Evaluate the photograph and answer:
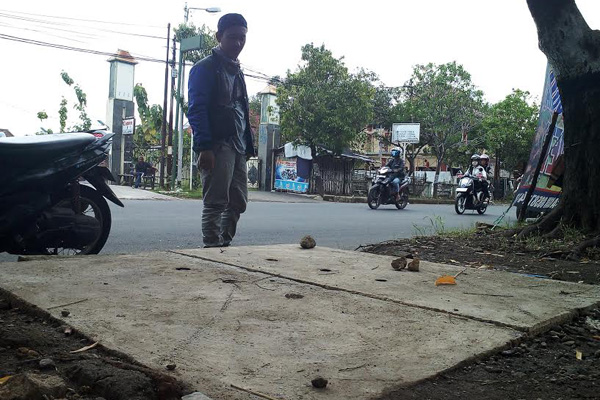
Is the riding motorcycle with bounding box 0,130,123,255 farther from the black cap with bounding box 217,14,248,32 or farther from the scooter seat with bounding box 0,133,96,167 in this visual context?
the black cap with bounding box 217,14,248,32

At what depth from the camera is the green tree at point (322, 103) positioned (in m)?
23.2

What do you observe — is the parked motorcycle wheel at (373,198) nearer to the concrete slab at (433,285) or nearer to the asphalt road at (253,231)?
the asphalt road at (253,231)

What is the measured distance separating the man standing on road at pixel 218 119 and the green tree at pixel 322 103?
18.9 meters

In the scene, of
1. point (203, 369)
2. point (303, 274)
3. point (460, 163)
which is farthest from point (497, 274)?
point (460, 163)

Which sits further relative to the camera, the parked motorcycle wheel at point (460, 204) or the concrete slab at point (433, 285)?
the parked motorcycle wheel at point (460, 204)

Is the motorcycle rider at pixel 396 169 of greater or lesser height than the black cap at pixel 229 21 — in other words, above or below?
below

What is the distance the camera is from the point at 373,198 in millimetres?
14594

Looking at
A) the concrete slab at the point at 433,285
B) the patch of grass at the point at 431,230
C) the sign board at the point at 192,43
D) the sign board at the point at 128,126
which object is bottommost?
the patch of grass at the point at 431,230

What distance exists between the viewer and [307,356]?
5.69ft

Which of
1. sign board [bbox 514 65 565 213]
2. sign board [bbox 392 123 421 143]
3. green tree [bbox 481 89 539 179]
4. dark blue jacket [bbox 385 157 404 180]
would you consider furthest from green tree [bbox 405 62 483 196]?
sign board [bbox 514 65 565 213]

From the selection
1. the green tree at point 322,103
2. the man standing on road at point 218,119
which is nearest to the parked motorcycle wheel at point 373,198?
the green tree at point 322,103

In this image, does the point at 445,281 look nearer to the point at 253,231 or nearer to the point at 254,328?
the point at 254,328

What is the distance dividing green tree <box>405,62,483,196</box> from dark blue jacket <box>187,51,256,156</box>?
96.2 ft

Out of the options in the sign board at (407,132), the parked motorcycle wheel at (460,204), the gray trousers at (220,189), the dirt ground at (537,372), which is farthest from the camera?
the sign board at (407,132)
